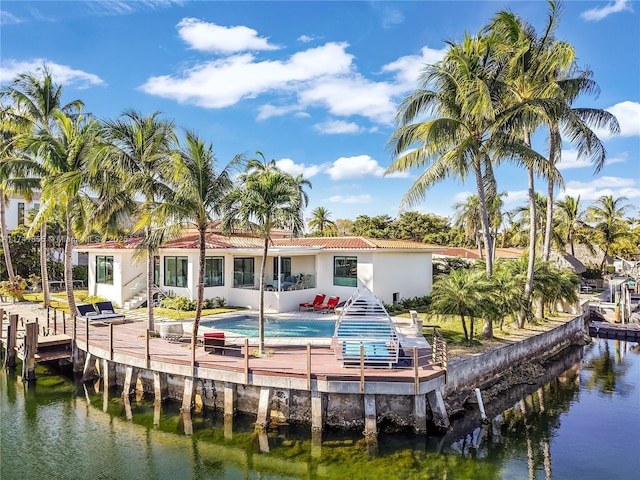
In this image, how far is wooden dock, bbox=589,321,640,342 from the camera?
24.7 metres

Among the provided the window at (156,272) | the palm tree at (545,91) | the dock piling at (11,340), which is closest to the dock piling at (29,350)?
the dock piling at (11,340)

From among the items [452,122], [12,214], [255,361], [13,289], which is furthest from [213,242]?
[12,214]

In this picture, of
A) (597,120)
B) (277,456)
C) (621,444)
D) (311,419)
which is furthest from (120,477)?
(597,120)

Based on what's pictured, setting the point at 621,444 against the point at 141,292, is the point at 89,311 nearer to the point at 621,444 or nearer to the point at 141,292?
the point at 141,292

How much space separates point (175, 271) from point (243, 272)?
143 inches

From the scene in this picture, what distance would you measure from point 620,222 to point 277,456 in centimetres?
4565

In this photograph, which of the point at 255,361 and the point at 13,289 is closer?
the point at 255,361

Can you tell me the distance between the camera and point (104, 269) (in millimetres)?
25047

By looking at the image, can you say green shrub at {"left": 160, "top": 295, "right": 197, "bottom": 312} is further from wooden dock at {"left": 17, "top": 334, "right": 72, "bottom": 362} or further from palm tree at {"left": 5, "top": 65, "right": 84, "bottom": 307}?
palm tree at {"left": 5, "top": 65, "right": 84, "bottom": 307}

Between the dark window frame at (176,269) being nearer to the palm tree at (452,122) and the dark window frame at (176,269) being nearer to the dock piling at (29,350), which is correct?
the dock piling at (29,350)

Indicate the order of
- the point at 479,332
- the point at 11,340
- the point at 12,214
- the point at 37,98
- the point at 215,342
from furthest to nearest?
the point at 12,214 < the point at 37,98 < the point at 479,332 < the point at 11,340 < the point at 215,342

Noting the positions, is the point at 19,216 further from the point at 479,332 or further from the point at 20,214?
the point at 479,332

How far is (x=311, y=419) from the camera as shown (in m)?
11.0

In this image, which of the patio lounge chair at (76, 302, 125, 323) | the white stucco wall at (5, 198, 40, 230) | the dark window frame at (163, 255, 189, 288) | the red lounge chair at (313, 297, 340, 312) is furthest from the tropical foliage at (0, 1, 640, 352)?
the white stucco wall at (5, 198, 40, 230)
